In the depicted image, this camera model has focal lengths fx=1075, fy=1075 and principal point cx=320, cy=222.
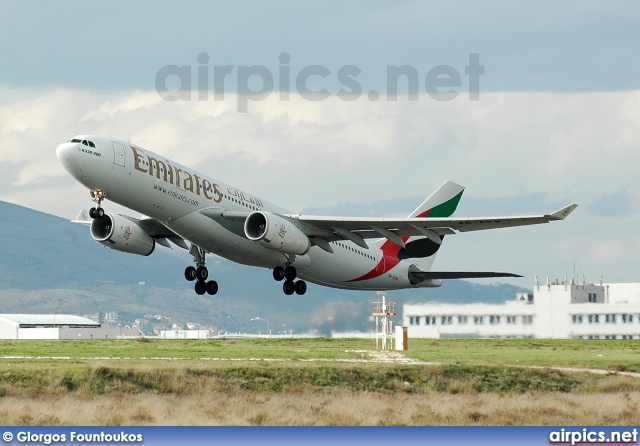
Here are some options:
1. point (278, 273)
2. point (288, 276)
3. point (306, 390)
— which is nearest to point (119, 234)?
point (278, 273)

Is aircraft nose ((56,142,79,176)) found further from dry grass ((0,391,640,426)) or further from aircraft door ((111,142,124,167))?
dry grass ((0,391,640,426))

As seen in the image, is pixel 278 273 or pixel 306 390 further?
pixel 278 273

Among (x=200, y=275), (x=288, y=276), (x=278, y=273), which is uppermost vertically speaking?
(x=200, y=275)

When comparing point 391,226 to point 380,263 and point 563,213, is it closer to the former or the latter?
point 380,263

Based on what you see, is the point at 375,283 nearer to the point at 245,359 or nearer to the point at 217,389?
the point at 245,359

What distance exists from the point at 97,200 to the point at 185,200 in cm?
387

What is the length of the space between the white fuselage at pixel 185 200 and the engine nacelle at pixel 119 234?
4927 millimetres

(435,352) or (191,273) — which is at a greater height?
(191,273)

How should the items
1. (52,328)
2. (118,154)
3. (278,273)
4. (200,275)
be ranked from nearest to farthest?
1. (118,154)
2. (278,273)
3. (200,275)
4. (52,328)

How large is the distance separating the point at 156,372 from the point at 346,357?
694 inches

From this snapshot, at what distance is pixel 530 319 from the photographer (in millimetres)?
81312

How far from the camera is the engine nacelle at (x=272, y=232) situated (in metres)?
48.1

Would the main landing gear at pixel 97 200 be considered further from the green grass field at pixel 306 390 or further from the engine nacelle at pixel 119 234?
the green grass field at pixel 306 390

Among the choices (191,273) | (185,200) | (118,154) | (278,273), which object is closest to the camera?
(118,154)
